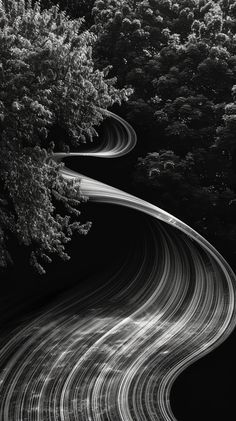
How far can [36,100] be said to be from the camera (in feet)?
36.2

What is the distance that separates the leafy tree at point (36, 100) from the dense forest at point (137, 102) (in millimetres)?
23

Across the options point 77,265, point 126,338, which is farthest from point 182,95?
point 126,338

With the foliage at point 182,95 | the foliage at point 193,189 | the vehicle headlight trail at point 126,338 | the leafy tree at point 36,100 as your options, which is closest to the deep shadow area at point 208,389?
the vehicle headlight trail at point 126,338

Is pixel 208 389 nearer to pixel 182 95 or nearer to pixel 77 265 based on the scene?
pixel 77 265

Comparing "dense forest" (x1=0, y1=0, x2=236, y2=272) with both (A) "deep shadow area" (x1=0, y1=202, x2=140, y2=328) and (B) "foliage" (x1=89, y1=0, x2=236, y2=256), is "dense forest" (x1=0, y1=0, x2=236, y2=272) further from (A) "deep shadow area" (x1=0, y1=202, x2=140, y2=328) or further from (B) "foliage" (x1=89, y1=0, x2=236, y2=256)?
(A) "deep shadow area" (x1=0, y1=202, x2=140, y2=328)

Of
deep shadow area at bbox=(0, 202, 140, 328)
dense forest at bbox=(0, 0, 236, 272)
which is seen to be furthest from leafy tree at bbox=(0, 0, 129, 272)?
deep shadow area at bbox=(0, 202, 140, 328)

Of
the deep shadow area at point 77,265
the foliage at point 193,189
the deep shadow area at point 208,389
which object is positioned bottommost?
the deep shadow area at point 208,389

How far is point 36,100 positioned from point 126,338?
5.66 meters

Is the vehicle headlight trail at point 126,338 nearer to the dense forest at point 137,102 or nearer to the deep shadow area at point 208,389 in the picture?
the deep shadow area at point 208,389

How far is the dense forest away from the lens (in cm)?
1128

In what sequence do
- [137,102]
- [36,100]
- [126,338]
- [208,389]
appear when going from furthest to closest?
1. [137,102]
2. [126,338]
3. [208,389]
4. [36,100]

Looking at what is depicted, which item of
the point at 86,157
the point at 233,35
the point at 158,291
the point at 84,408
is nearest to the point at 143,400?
the point at 84,408

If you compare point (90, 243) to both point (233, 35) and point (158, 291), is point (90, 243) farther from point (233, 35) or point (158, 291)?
point (233, 35)

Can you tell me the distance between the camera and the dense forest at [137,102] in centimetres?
1128
